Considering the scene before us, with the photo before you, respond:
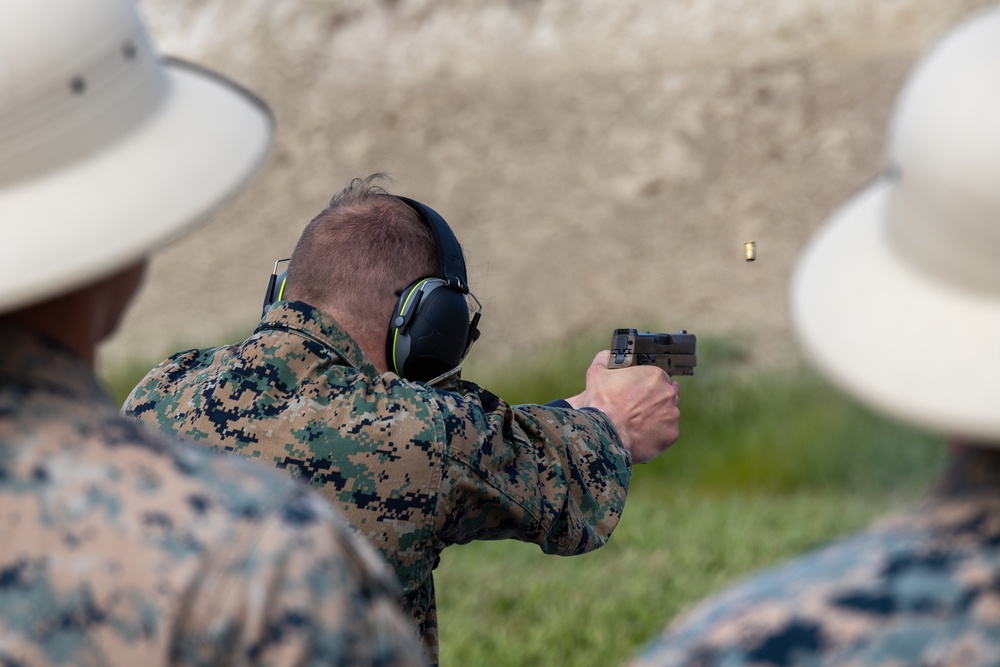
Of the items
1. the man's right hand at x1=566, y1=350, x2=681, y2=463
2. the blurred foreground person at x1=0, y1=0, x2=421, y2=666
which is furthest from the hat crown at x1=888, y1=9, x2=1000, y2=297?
the man's right hand at x1=566, y1=350, x2=681, y2=463

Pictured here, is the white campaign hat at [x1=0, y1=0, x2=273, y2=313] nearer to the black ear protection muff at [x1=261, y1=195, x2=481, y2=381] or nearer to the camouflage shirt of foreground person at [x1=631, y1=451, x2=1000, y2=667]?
the camouflage shirt of foreground person at [x1=631, y1=451, x2=1000, y2=667]

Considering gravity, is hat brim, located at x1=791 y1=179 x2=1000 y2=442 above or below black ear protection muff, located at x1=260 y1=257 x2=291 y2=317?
above

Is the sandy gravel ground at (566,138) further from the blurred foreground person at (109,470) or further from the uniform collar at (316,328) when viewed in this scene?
the blurred foreground person at (109,470)

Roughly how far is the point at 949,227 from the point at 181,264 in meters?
19.3

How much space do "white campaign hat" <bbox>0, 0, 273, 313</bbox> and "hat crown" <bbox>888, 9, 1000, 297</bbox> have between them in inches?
30.5

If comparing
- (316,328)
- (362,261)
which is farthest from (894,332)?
(362,261)

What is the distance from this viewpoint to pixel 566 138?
1952 cm

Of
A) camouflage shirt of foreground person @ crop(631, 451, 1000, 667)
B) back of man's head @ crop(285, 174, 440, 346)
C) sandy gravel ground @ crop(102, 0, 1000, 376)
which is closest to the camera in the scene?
camouflage shirt of foreground person @ crop(631, 451, 1000, 667)

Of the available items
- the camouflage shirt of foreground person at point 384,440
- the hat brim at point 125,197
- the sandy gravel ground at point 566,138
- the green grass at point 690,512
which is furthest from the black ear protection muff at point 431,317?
the sandy gravel ground at point 566,138

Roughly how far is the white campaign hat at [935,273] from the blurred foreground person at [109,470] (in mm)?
584

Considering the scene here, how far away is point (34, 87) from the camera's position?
1.57m

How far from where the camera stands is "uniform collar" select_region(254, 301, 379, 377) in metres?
2.76

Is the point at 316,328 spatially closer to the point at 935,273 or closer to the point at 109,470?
the point at 109,470

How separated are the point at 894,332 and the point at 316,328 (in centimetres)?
150
